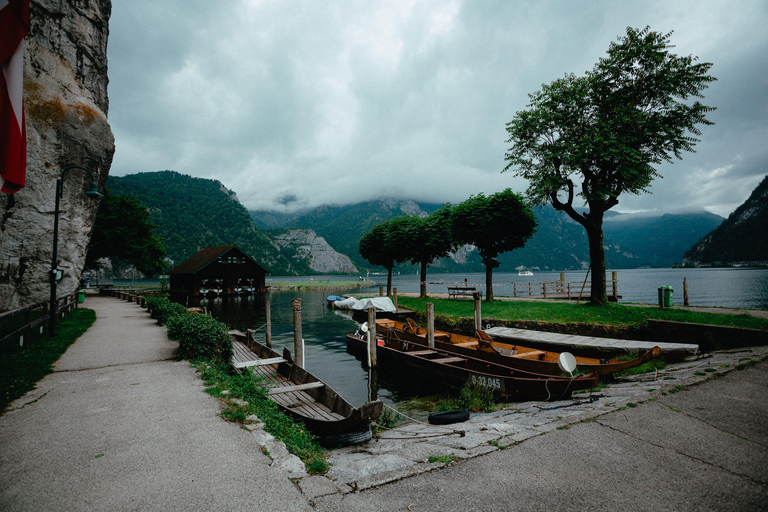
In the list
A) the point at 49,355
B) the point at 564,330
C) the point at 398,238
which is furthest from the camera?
the point at 398,238

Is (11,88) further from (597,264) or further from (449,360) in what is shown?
(597,264)

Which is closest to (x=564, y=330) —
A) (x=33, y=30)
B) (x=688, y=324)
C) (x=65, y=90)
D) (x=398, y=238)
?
(x=688, y=324)

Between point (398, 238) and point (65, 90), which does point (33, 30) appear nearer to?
point (65, 90)

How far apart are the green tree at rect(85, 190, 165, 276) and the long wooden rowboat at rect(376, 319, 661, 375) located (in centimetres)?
4520

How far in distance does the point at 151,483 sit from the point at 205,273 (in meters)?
57.0

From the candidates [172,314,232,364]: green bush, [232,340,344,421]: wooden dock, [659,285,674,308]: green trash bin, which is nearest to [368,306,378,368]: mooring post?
[232,340,344,421]: wooden dock

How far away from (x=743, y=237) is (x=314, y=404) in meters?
182

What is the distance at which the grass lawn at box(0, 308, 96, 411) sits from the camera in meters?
7.44

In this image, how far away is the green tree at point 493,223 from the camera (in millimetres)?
27484

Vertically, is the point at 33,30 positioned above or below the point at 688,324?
above

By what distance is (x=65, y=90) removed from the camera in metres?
21.0

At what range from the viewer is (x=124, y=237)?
150ft

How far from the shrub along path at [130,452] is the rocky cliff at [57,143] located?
15513 millimetres

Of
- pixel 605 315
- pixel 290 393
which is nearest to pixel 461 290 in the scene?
pixel 605 315
